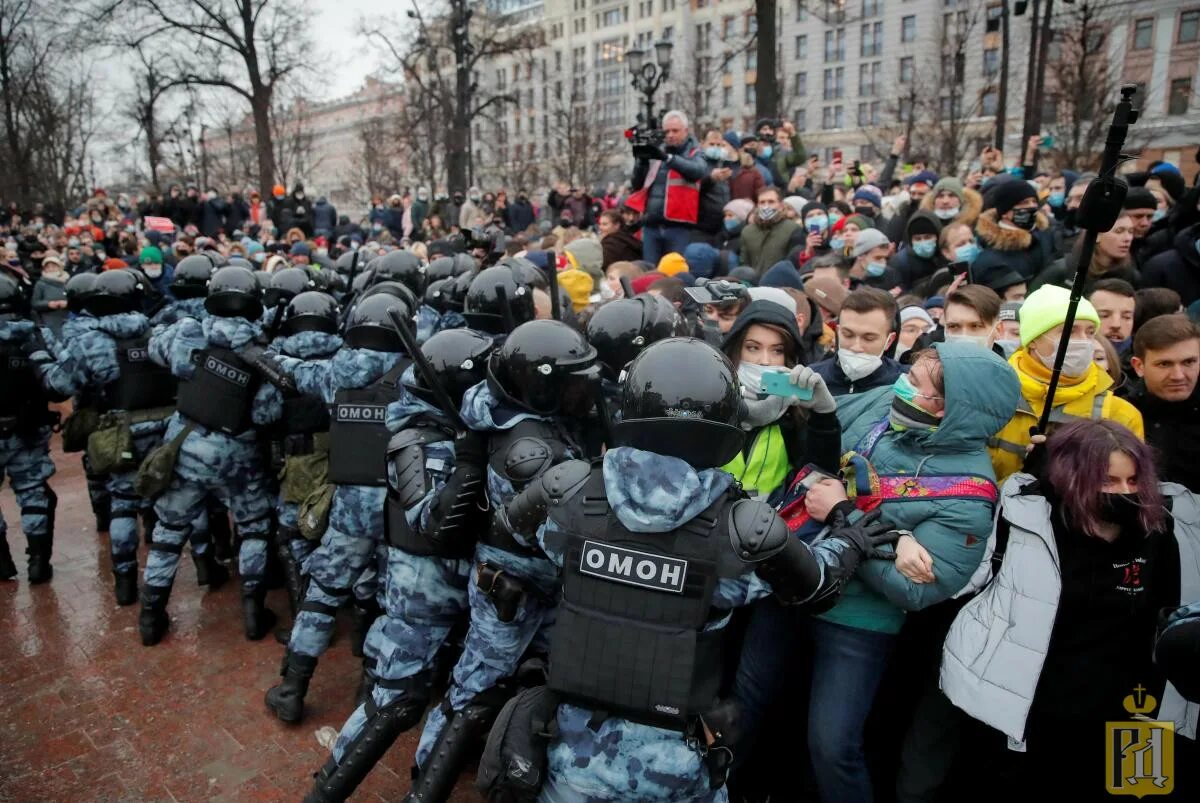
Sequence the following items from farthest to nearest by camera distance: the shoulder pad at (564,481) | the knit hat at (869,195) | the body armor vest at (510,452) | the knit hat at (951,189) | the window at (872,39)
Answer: the window at (872,39)
the knit hat at (869,195)
the knit hat at (951,189)
the body armor vest at (510,452)
the shoulder pad at (564,481)

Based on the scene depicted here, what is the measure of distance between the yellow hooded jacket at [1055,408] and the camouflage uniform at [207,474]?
14.9 feet

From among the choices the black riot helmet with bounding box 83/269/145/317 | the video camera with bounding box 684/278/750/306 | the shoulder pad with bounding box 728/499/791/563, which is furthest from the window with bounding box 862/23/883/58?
the shoulder pad with bounding box 728/499/791/563

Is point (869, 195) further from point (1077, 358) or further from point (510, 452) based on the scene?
point (510, 452)

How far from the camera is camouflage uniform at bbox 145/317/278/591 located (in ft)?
17.3

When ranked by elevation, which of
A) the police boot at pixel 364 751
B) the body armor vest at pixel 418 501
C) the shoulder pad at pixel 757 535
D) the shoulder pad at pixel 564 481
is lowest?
the police boot at pixel 364 751

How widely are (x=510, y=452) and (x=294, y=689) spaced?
2.48 metres

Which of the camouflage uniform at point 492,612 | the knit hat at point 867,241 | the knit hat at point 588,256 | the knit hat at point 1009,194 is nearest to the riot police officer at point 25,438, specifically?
the knit hat at point 588,256

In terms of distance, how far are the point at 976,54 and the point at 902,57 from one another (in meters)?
8.61

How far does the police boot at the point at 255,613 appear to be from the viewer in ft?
17.6

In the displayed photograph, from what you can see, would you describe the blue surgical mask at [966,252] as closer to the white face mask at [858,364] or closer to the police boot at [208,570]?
the white face mask at [858,364]

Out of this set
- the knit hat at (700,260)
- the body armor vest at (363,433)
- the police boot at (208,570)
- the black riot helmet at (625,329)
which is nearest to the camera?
the black riot helmet at (625,329)

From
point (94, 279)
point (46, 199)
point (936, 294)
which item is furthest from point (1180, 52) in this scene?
point (46, 199)

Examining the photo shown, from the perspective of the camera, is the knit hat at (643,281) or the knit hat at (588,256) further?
the knit hat at (588,256)

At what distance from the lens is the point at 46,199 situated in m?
30.7
